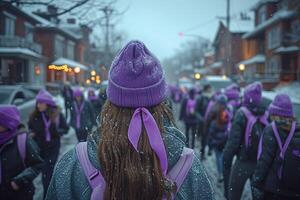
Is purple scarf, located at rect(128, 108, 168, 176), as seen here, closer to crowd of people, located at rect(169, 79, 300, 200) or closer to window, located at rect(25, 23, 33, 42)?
crowd of people, located at rect(169, 79, 300, 200)

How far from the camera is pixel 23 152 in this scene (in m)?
4.10

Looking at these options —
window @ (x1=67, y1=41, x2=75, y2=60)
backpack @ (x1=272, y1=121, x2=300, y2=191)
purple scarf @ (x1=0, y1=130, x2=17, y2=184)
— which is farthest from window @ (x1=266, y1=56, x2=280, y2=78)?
purple scarf @ (x1=0, y1=130, x2=17, y2=184)

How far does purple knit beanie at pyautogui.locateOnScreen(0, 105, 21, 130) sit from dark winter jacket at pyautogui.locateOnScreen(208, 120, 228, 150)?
15.1 ft

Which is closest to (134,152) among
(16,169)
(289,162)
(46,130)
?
(289,162)

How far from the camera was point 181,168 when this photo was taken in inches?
72.7

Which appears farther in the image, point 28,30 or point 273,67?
point 273,67

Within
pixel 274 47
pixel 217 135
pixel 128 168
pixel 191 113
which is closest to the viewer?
pixel 128 168

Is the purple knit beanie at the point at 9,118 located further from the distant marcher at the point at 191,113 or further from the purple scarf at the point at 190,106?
the purple scarf at the point at 190,106

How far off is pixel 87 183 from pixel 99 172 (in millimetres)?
86

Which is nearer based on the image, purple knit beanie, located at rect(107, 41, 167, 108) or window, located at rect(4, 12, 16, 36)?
purple knit beanie, located at rect(107, 41, 167, 108)

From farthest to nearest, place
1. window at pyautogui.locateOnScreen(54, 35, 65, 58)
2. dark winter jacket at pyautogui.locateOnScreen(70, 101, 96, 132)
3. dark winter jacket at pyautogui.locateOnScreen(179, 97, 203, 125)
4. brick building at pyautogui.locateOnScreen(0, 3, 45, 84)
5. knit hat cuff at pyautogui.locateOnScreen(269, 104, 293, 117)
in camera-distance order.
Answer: window at pyautogui.locateOnScreen(54, 35, 65, 58) < brick building at pyautogui.locateOnScreen(0, 3, 45, 84) < dark winter jacket at pyautogui.locateOnScreen(179, 97, 203, 125) < dark winter jacket at pyautogui.locateOnScreen(70, 101, 96, 132) < knit hat cuff at pyautogui.locateOnScreen(269, 104, 293, 117)

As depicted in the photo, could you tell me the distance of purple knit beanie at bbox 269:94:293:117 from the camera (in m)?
4.20

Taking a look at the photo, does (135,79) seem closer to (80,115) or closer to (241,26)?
(80,115)

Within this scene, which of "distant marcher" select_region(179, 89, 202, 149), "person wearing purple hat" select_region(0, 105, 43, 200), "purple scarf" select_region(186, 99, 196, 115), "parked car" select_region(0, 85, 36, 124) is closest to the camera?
"person wearing purple hat" select_region(0, 105, 43, 200)
